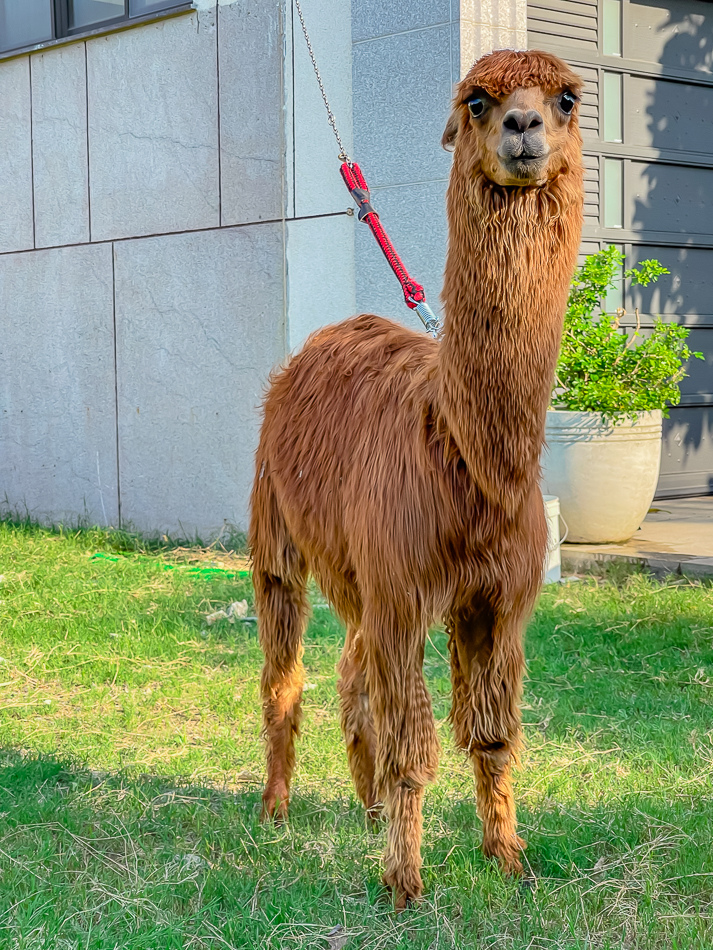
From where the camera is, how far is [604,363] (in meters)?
6.45

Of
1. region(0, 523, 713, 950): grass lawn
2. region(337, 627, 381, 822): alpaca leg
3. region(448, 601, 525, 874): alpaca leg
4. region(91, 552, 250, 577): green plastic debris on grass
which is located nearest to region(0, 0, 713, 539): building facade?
region(91, 552, 250, 577): green plastic debris on grass

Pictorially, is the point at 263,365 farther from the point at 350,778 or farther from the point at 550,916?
the point at 550,916

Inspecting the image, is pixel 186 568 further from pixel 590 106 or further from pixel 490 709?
pixel 490 709

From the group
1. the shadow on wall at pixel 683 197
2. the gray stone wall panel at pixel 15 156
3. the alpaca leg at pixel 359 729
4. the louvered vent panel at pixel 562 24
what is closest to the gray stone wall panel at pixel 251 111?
the louvered vent panel at pixel 562 24

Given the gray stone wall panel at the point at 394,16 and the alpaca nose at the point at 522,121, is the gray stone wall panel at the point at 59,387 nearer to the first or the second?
the gray stone wall panel at the point at 394,16

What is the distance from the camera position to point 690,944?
8.01 ft

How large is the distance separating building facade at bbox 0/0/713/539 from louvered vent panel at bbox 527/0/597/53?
0.05 ft

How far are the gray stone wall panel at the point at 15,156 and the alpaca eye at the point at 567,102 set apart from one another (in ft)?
23.9

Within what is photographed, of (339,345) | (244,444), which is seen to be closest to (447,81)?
(244,444)

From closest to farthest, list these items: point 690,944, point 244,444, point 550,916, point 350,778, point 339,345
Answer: point 690,944, point 550,916, point 339,345, point 350,778, point 244,444

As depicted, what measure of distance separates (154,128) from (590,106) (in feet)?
9.82

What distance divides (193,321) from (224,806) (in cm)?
495

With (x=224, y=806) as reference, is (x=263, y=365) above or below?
above

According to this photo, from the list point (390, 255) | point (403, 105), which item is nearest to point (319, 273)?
point (403, 105)
